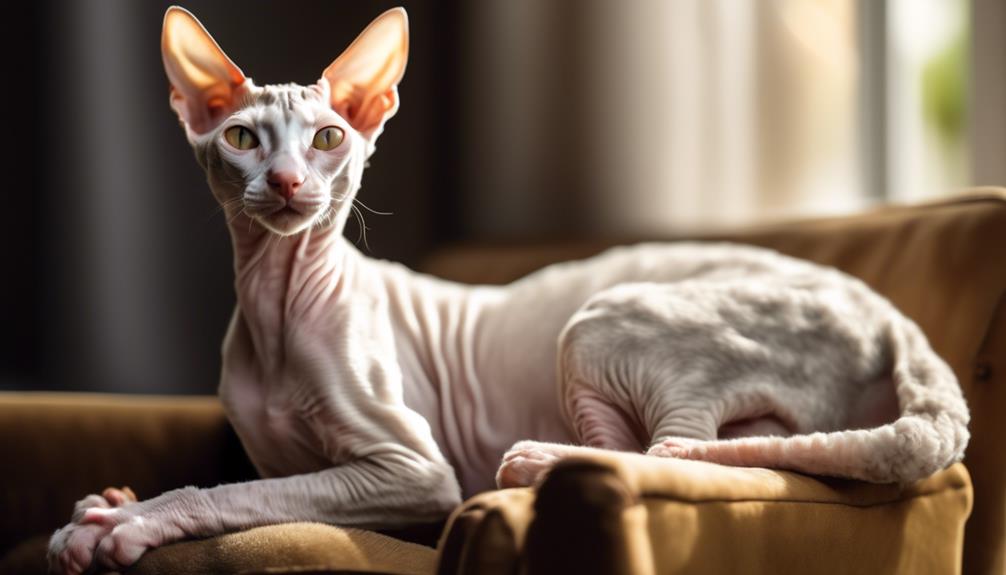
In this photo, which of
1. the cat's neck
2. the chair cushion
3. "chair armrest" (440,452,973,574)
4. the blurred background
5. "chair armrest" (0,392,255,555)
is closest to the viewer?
"chair armrest" (440,452,973,574)

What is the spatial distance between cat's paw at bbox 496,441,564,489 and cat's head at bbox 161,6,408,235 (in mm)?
363

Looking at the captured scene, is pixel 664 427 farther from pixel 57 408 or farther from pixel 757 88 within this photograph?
pixel 757 88

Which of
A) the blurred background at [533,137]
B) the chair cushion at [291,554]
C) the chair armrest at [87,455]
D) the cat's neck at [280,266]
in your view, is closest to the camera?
the chair cushion at [291,554]

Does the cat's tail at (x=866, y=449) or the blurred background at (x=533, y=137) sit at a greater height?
the blurred background at (x=533, y=137)

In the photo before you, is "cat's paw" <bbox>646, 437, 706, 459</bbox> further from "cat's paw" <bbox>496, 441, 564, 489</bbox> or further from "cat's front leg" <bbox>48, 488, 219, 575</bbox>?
"cat's front leg" <bbox>48, 488, 219, 575</bbox>

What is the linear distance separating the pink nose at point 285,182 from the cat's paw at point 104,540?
1.37 ft

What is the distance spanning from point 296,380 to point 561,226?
4.47 feet

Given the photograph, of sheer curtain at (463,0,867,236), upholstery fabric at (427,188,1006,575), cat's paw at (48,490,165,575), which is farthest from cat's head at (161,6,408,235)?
sheer curtain at (463,0,867,236)

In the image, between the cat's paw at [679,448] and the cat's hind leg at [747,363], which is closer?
the cat's paw at [679,448]

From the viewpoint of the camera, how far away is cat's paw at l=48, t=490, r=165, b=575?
1.13m

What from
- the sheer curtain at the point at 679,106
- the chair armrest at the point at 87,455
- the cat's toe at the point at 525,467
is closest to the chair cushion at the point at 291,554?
the cat's toe at the point at 525,467

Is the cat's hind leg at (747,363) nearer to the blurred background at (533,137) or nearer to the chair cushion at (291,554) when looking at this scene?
the chair cushion at (291,554)

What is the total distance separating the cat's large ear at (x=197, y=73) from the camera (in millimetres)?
1160

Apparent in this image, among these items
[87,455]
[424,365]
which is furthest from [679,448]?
[87,455]
